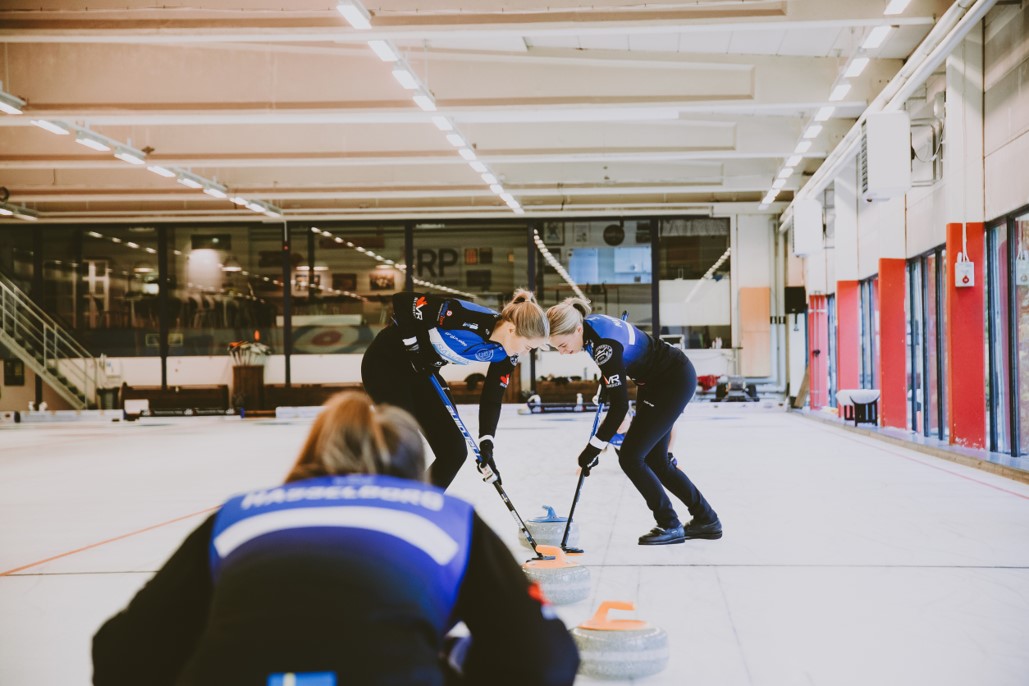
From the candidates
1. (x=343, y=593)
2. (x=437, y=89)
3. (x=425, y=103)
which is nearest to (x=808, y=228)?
(x=437, y=89)

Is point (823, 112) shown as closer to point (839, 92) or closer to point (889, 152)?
point (839, 92)

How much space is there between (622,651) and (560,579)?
32.5 inches

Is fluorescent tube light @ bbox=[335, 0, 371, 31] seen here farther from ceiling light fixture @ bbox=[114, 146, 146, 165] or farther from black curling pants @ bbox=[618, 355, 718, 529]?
Result: ceiling light fixture @ bbox=[114, 146, 146, 165]

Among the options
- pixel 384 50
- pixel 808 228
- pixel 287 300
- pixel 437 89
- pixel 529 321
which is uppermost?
pixel 437 89

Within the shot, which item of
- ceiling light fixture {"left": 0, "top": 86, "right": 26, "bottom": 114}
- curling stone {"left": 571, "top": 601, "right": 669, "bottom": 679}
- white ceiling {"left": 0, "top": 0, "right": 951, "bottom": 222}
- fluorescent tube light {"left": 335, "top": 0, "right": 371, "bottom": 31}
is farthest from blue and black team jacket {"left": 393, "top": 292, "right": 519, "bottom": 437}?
ceiling light fixture {"left": 0, "top": 86, "right": 26, "bottom": 114}

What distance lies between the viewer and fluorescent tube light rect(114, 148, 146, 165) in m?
14.1

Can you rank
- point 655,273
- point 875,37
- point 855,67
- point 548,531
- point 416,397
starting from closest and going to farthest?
point 416,397
point 548,531
point 875,37
point 855,67
point 655,273

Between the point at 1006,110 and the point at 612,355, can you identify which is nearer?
the point at 612,355

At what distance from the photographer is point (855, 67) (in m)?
9.85

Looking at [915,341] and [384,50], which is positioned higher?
[384,50]

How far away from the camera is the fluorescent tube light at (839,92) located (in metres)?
10.6

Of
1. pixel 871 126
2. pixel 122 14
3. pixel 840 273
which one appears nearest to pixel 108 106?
pixel 122 14

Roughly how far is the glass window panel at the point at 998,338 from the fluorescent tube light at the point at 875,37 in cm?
225

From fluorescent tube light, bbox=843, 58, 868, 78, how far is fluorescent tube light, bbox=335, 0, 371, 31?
5197 mm
